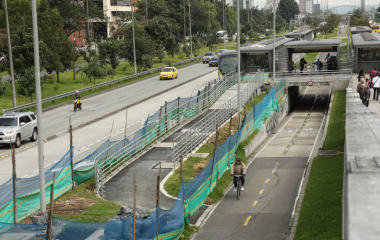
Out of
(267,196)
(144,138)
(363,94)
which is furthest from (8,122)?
(363,94)

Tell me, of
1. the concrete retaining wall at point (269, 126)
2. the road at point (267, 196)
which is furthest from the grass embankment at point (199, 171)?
the concrete retaining wall at point (269, 126)

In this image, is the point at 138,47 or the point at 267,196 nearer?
the point at 267,196

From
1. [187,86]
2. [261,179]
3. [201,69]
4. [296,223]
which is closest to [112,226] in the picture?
[296,223]

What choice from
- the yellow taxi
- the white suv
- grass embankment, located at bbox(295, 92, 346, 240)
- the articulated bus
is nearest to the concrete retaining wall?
grass embankment, located at bbox(295, 92, 346, 240)

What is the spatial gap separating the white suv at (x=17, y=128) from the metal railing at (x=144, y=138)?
6.50 m

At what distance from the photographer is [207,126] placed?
29.6 metres

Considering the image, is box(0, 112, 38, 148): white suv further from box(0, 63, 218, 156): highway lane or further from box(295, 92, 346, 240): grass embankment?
box(295, 92, 346, 240): grass embankment

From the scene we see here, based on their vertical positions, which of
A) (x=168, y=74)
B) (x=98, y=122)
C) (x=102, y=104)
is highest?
(x=168, y=74)

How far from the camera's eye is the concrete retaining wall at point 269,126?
2953 cm

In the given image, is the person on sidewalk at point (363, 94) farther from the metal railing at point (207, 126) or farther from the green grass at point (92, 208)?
the green grass at point (92, 208)

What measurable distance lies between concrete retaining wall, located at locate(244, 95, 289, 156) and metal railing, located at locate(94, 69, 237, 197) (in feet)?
15.2

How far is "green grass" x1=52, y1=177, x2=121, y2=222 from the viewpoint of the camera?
50.2ft

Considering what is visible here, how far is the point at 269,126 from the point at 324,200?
2016cm

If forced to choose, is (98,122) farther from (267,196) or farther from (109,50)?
(109,50)
